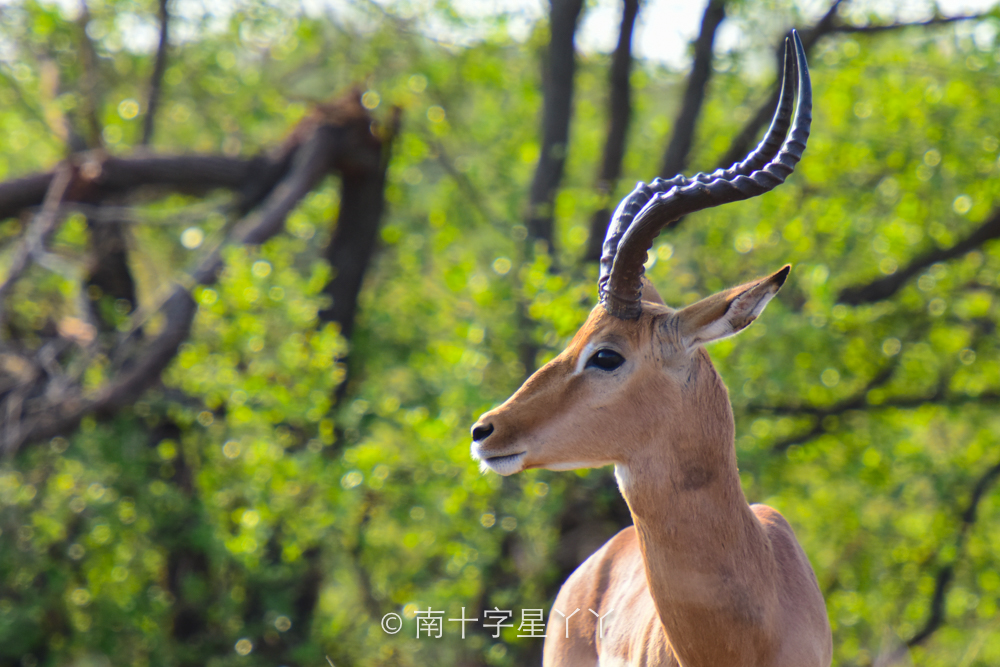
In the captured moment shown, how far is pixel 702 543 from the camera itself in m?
2.85

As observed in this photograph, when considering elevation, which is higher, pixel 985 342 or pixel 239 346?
pixel 985 342

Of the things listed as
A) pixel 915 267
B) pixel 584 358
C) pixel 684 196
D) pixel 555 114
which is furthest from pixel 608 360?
pixel 555 114

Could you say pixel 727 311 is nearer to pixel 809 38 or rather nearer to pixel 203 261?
pixel 203 261

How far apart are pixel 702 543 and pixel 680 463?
9.8 inches

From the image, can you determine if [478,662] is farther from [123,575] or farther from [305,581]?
[123,575]

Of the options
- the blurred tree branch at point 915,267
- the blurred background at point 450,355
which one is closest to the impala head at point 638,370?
the blurred background at point 450,355

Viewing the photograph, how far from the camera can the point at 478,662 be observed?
7172 mm

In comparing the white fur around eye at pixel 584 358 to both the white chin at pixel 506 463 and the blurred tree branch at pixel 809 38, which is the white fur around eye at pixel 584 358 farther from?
the blurred tree branch at pixel 809 38

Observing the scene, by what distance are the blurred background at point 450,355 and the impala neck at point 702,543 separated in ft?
9.37

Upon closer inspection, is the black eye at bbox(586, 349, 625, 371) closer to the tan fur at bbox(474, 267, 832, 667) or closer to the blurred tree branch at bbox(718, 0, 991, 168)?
the tan fur at bbox(474, 267, 832, 667)

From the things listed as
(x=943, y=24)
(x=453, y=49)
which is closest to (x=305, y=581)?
(x=453, y=49)

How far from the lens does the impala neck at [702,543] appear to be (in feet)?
9.16

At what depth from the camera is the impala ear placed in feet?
8.95

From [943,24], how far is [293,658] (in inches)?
289
